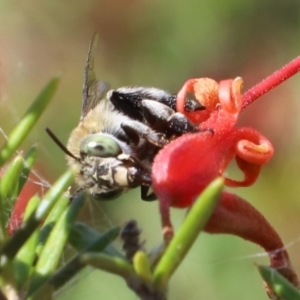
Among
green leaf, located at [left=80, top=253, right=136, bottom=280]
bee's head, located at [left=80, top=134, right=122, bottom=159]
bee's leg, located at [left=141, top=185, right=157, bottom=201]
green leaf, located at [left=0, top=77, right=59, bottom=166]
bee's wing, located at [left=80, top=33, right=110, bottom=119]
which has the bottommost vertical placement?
bee's leg, located at [left=141, top=185, right=157, bottom=201]

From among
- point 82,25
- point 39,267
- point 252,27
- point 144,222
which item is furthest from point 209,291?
point 39,267

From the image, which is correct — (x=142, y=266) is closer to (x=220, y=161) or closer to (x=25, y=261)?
(x=25, y=261)

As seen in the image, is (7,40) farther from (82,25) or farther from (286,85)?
(286,85)

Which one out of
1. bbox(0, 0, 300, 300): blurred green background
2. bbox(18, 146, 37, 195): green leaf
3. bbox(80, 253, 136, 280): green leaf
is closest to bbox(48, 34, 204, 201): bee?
bbox(18, 146, 37, 195): green leaf

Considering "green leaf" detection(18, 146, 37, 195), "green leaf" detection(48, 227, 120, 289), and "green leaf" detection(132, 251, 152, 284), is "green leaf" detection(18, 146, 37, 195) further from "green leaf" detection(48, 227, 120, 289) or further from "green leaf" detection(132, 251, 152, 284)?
"green leaf" detection(132, 251, 152, 284)

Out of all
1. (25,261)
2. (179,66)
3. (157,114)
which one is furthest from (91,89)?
(179,66)

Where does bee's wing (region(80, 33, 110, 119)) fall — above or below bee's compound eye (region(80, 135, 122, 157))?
below

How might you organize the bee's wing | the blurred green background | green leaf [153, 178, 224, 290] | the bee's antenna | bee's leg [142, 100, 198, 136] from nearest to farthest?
green leaf [153, 178, 224, 290] < the bee's antenna < bee's leg [142, 100, 198, 136] < the bee's wing < the blurred green background
